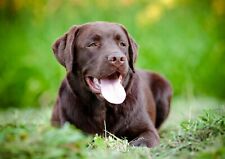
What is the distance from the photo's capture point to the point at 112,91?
604 cm

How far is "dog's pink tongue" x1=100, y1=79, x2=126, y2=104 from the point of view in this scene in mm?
6016

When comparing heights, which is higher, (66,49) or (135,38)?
(66,49)

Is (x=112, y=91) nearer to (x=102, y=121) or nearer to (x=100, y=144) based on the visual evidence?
(x=102, y=121)

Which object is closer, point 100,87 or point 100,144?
point 100,144

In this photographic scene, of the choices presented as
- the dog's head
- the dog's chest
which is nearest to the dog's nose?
the dog's head

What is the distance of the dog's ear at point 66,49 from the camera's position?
6207mm

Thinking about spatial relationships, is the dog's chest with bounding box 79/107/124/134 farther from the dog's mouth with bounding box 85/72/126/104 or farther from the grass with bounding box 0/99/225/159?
the grass with bounding box 0/99/225/159

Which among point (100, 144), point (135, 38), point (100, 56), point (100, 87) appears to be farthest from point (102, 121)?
point (135, 38)

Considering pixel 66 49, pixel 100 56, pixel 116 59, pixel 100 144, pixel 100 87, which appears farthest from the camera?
pixel 66 49

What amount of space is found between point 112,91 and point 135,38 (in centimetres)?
688

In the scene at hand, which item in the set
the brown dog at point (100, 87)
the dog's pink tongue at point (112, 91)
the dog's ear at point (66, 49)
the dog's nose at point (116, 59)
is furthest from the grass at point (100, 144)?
the dog's ear at point (66, 49)

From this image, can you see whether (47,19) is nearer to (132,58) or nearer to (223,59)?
(223,59)

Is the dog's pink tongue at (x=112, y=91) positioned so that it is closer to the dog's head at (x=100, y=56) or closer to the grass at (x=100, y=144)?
the dog's head at (x=100, y=56)

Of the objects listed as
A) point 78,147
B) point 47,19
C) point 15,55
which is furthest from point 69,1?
point 78,147
